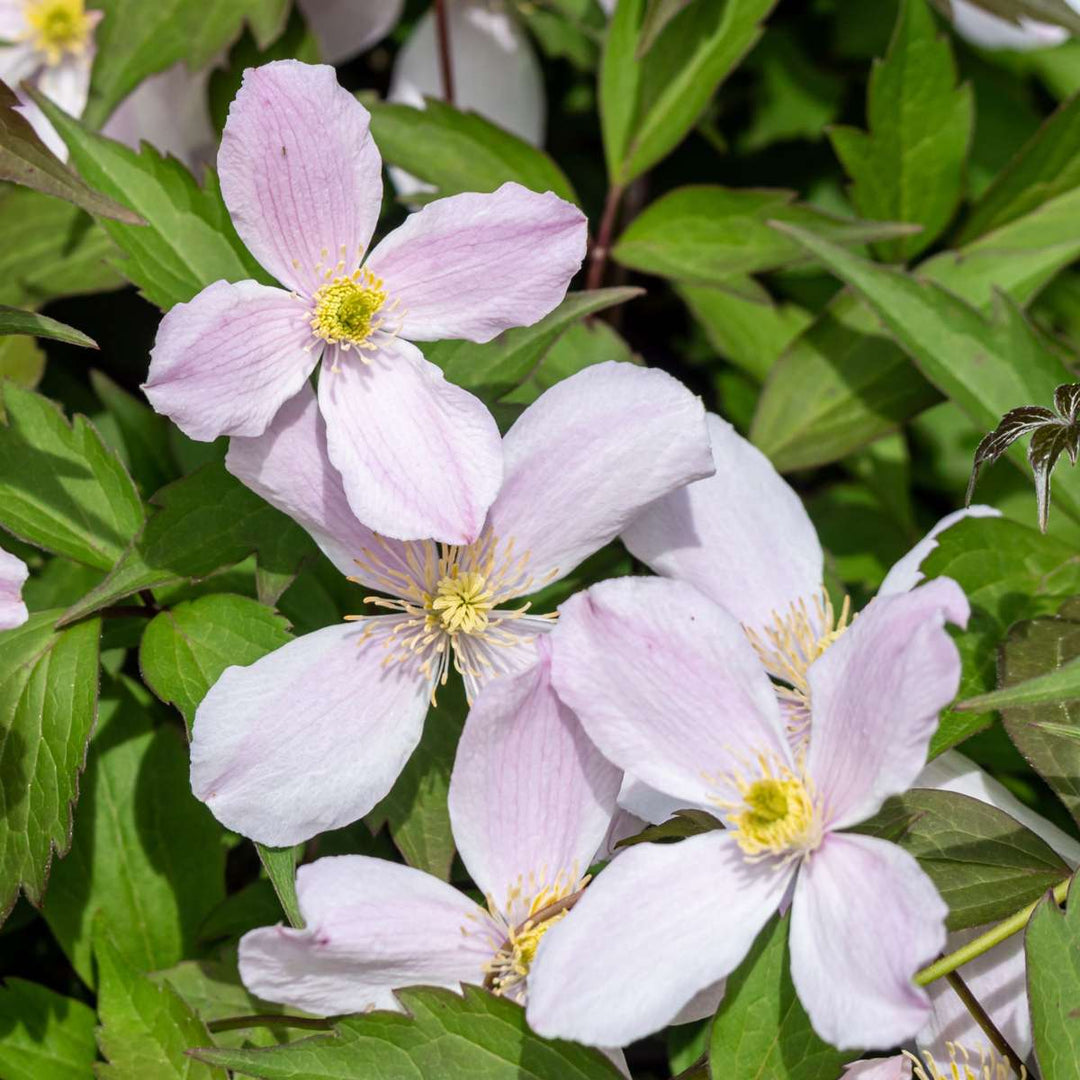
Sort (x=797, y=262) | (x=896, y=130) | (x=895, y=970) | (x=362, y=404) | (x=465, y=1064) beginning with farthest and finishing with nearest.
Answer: (x=896, y=130), (x=797, y=262), (x=362, y=404), (x=465, y=1064), (x=895, y=970)

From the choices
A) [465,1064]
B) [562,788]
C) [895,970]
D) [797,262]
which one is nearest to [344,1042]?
[465,1064]

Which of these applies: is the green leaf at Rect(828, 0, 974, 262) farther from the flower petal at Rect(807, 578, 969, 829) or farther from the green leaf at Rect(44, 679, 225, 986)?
the green leaf at Rect(44, 679, 225, 986)

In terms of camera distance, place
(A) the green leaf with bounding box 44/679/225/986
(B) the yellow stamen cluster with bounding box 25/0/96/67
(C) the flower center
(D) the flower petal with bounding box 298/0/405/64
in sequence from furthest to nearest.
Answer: (D) the flower petal with bounding box 298/0/405/64, (B) the yellow stamen cluster with bounding box 25/0/96/67, (A) the green leaf with bounding box 44/679/225/986, (C) the flower center

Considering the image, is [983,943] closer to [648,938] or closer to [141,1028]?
[648,938]

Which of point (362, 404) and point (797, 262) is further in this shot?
point (797, 262)

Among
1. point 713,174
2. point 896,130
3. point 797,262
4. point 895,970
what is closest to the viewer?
point 895,970

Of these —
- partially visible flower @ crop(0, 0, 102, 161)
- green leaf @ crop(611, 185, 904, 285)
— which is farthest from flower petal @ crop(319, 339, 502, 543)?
partially visible flower @ crop(0, 0, 102, 161)

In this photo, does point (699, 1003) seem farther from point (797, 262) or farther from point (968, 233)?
point (968, 233)
